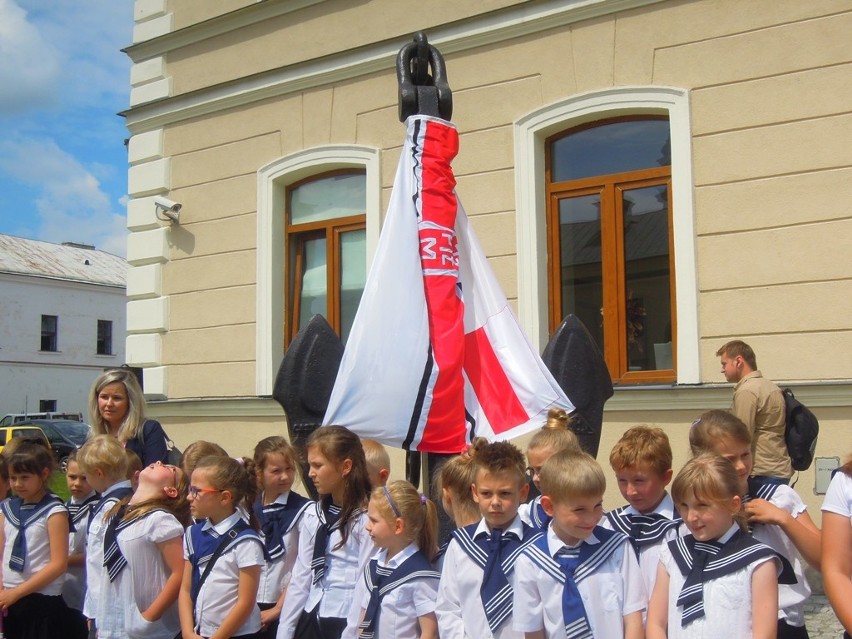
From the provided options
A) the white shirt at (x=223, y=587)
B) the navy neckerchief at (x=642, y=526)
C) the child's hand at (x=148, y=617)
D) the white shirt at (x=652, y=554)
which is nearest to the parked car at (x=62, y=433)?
the child's hand at (x=148, y=617)

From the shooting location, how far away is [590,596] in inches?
96.6

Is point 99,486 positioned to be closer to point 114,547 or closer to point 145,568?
point 114,547

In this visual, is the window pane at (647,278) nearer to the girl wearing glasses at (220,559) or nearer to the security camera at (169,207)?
the girl wearing glasses at (220,559)

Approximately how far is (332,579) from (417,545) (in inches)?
15.3

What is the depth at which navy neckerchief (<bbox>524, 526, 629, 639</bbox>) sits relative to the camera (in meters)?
2.41

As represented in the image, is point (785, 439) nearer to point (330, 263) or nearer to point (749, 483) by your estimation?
point (749, 483)

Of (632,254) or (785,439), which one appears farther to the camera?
(632,254)

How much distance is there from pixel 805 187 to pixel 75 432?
60.6ft

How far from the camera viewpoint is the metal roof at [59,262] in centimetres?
3441

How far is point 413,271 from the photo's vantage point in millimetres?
3732

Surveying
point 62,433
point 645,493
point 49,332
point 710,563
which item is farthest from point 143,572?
point 49,332

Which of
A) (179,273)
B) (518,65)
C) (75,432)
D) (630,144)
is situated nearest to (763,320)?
(630,144)

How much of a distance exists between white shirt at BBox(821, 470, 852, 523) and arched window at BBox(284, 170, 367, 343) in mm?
6075

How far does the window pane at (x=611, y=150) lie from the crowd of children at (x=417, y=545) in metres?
4.08
